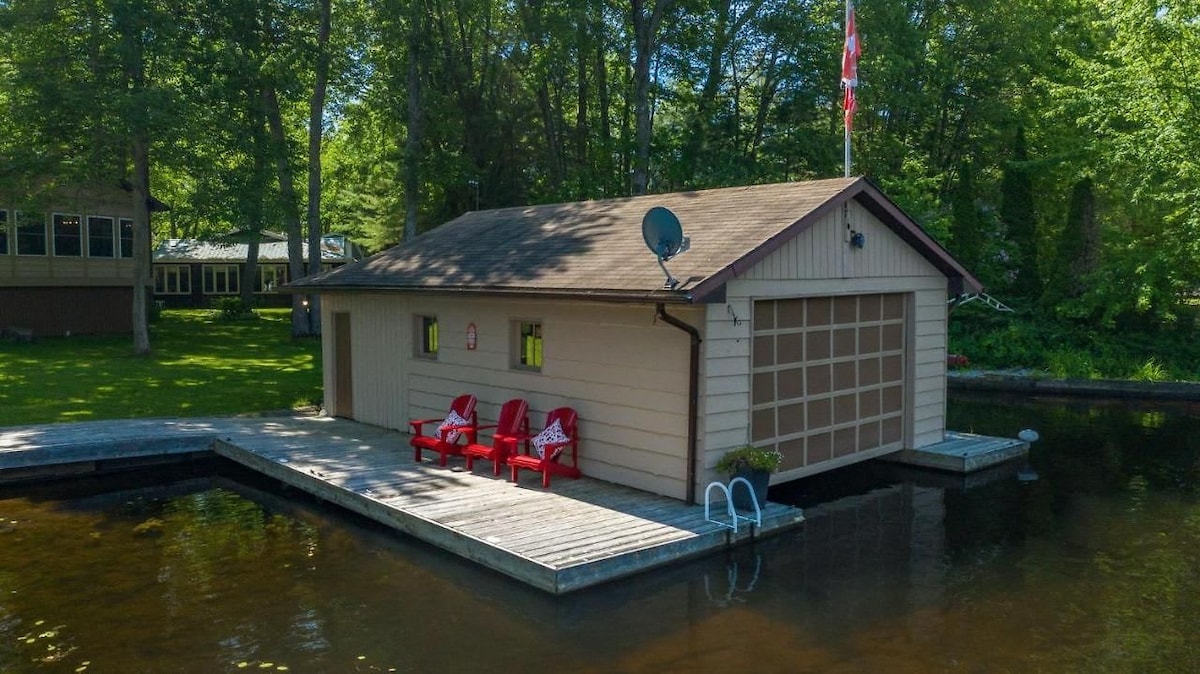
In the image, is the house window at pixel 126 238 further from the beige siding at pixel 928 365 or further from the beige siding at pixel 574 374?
the beige siding at pixel 928 365

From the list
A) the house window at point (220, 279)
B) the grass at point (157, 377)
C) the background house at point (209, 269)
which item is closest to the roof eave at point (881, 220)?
the grass at point (157, 377)

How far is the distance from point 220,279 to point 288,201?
23462 mm

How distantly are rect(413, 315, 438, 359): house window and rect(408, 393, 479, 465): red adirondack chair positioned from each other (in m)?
1.61

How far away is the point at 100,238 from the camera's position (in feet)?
95.5

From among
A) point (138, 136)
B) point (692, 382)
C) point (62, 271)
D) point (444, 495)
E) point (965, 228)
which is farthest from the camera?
point (62, 271)

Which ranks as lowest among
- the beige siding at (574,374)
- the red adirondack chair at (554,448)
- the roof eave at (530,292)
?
the red adirondack chair at (554,448)

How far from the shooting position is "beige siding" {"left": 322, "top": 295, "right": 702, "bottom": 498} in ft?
32.9

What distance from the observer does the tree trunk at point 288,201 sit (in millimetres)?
24641

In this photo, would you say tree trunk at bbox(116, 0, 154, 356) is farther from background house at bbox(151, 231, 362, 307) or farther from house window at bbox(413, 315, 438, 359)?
background house at bbox(151, 231, 362, 307)

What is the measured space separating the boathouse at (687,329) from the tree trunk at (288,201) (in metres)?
11.2

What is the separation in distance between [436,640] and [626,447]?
410cm

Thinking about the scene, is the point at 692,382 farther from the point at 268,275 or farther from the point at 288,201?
the point at 268,275

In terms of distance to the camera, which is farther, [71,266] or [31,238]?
[71,266]

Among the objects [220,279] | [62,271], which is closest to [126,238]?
[62,271]
